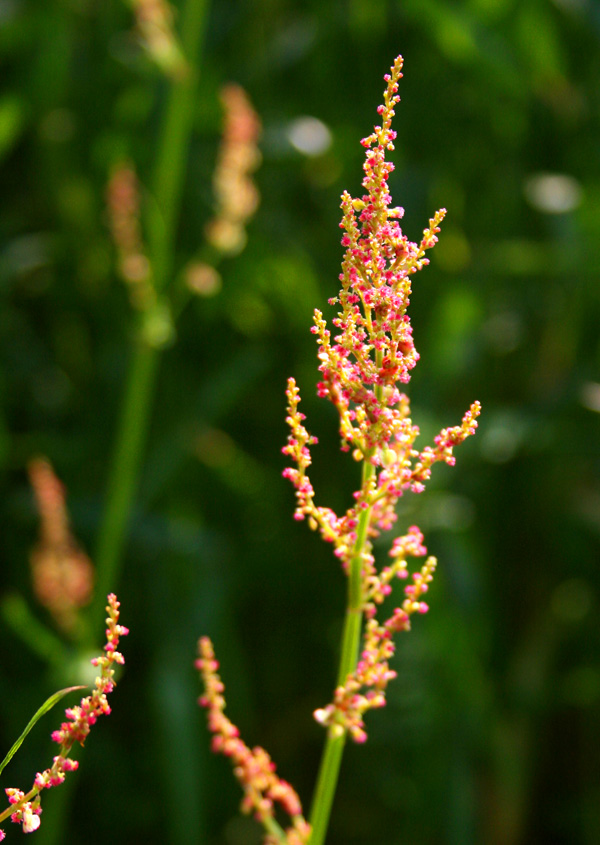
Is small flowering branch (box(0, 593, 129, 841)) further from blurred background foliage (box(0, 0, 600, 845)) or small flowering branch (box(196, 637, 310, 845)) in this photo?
blurred background foliage (box(0, 0, 600, 845))

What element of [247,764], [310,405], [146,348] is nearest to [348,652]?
[247,764]

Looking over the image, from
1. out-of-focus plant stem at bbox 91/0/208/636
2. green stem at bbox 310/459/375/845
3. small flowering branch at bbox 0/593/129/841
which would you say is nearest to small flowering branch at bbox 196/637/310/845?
green stem at bbox 310/459/375/845

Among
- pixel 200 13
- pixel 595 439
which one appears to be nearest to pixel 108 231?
pixel 200 13

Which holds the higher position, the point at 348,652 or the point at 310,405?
the point at 310,405

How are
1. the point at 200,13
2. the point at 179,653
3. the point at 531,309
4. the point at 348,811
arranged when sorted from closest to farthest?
the point at 200,13 < the point at 179,653 < the point at 348,811 < the point at 531,309

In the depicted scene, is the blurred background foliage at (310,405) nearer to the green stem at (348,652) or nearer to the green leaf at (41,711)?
the green stem at (348,652)

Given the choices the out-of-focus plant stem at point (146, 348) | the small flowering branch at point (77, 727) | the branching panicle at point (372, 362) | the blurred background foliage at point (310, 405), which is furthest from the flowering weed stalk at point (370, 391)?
the blurred background foliage at point (310, 405)

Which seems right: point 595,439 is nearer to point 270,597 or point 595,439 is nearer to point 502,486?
point 502,486

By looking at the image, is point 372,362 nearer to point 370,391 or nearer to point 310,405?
point 370,391
